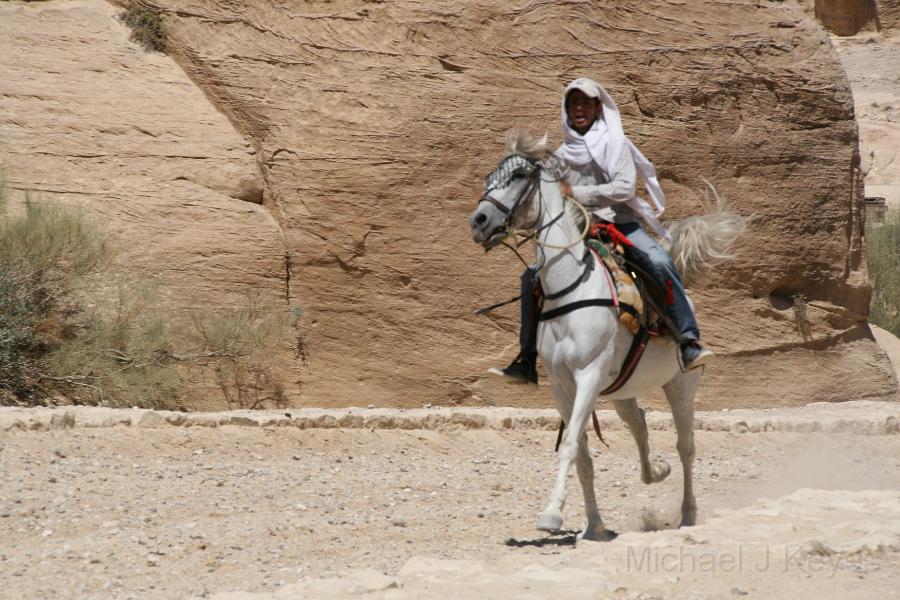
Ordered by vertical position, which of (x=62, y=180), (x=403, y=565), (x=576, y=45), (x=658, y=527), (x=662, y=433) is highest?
(x=576, y=45)

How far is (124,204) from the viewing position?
12.9 metres

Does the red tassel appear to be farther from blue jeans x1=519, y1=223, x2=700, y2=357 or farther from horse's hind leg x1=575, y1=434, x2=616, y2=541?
horse's hind leg x1=575, y1=434, x2=616, y2=541

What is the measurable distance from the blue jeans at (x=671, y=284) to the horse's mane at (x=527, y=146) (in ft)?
3.17

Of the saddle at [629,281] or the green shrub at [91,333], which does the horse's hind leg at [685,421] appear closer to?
the saddle at [629,281]

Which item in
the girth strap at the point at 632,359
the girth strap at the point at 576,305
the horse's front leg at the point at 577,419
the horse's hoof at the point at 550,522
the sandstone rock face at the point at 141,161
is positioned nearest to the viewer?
the horse's hoof at the point at 550,522

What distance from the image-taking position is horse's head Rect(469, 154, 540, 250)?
727 cm

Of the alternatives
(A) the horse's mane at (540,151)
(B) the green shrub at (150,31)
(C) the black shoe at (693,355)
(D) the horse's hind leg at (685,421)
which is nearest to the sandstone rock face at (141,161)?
(B) the green shrub at (150,31)

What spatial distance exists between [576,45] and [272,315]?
16.1ft

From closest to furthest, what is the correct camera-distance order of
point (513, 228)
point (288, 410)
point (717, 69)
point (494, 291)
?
point (513, 228) < point (288, 410) < point (494, 291) < point (717, 69)

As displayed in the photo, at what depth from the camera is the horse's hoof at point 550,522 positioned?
6879 millimetres

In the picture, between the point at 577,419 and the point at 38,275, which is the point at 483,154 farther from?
the point at 577,419

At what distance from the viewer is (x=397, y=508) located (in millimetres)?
8859

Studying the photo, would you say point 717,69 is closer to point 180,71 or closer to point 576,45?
point 576,45

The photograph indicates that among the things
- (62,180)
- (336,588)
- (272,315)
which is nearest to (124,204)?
(62,180)
